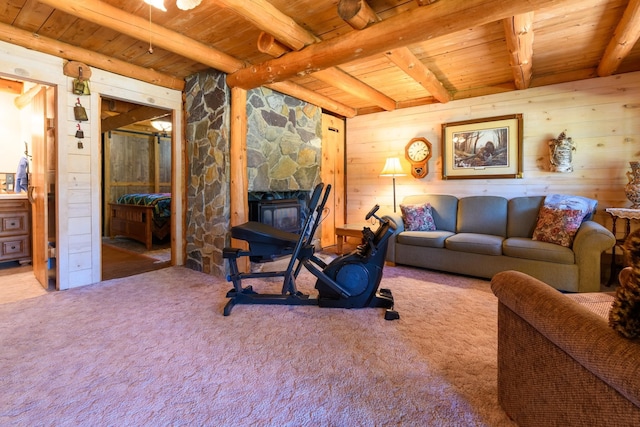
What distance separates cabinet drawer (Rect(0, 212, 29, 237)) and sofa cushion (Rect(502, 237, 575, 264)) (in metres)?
5.76

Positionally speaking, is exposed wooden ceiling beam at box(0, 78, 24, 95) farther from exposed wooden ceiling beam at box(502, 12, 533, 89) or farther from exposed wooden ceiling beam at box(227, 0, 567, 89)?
exposed wooden ceiling beam at box(502, 12, 533, 89)

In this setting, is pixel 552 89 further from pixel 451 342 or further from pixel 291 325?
pixel 291 325

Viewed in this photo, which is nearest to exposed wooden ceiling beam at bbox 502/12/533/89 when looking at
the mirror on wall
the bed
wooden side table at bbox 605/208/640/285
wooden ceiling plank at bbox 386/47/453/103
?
wooden ceiling plank at bbox 386/47/453/103

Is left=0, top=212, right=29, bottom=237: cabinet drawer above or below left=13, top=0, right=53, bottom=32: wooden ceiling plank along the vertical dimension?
below

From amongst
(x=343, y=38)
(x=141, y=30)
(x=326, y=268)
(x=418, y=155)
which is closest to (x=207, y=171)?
(x=141, y=30)

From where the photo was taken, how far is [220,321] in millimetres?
2420

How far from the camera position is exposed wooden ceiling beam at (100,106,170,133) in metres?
4.58

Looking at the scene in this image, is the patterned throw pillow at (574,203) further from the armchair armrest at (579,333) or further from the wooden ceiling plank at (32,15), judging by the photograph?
the wooden ceiling plank at (32,15)

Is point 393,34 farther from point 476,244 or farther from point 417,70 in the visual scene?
point 476,244

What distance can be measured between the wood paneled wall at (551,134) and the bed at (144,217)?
3.63m

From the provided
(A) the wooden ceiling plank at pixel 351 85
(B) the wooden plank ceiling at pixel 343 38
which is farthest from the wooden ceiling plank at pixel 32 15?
(A) the wooden ceiling plank at pixel 351 85

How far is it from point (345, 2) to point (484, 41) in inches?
60.7

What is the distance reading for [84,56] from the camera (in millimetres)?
3180

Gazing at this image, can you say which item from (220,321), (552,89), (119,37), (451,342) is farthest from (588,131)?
(119,37)
